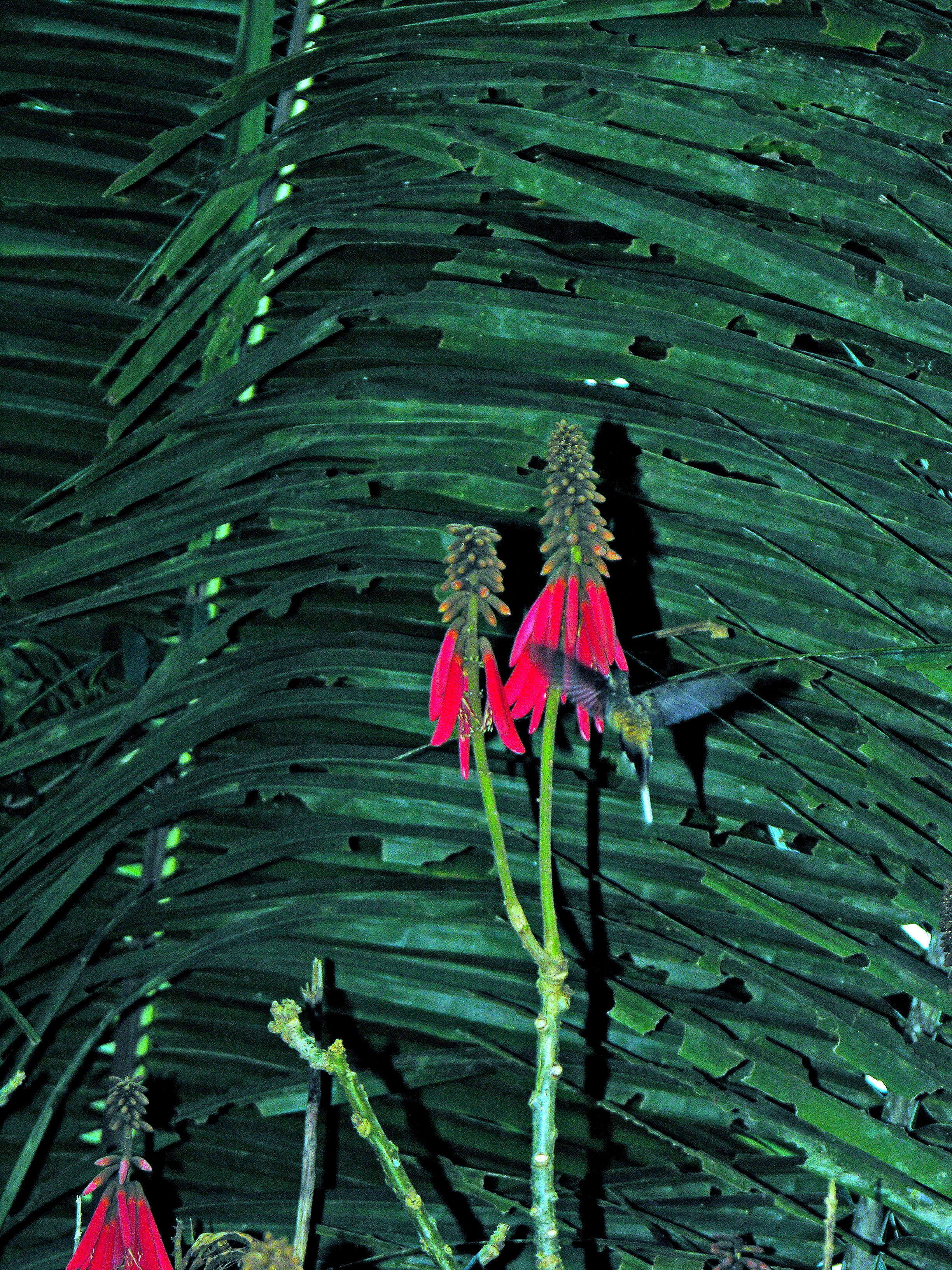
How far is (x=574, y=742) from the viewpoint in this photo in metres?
0.99

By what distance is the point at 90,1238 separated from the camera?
0.69 meters

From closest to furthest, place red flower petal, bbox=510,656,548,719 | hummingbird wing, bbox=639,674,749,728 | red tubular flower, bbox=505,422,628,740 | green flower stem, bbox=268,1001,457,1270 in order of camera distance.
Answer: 1. green flower stem, bbox=268,1001,457,1270
2. red tubular flower, bbox=505,422,628,740
3. red flower petal, bbox=510,656,548,719
4. hummingbird wing, bbox=639,674,749,728

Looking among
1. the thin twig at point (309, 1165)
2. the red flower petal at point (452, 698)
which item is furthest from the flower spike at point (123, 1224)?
the red flower petal at point (452, 698)

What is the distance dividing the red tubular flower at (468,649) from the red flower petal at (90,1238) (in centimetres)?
30

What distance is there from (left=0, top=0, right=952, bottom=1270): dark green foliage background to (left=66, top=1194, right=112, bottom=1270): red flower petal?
0.19m

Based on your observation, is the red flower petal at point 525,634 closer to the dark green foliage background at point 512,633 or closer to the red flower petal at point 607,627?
the red flower petal at point 607,627

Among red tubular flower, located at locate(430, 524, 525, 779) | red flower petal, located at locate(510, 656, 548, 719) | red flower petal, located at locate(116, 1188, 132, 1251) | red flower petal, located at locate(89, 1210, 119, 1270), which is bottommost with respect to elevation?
red flower petal, located at locate(89, 1210, 119, 1270)

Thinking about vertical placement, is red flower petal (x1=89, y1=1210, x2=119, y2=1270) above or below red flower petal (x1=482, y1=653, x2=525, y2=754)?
below

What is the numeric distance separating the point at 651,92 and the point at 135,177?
415 millimetres

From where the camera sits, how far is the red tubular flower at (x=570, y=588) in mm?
580

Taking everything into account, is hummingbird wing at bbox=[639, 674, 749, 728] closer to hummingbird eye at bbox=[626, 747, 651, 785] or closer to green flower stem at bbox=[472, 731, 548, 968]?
hummingbird eye at bbox=[626, 747, 651, 785]

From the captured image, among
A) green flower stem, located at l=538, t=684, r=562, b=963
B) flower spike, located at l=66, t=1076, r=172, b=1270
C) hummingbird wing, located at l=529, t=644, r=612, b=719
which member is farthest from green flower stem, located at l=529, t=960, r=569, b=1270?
flower spike, located at l=66, t=1076, r=172, b=1270

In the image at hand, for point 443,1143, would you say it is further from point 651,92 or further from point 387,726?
point 651,92

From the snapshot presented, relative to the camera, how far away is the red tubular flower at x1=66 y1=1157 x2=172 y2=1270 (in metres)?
0.68
